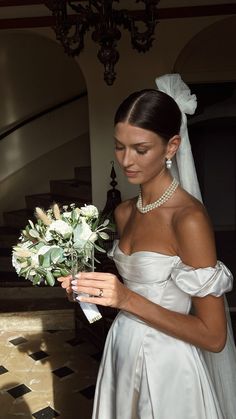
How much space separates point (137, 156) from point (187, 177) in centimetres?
40

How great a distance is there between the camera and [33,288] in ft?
17.0

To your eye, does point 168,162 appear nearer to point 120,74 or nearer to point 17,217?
point 120,74

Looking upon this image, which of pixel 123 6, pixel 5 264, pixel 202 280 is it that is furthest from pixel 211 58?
pixel 202 280

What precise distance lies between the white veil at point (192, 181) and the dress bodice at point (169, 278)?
1.25ft

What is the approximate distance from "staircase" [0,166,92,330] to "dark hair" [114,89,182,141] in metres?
3.52

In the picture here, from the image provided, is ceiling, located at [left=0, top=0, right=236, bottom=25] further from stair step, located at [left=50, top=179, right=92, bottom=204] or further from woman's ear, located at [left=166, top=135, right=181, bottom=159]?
woman's ear, located at [left=166, top=135, right=181, bottom=159]

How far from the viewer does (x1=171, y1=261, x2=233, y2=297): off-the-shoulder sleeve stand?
1.36 meters

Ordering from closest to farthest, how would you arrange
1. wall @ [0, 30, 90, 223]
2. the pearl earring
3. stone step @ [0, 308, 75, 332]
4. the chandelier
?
the pearl earring → the chandelier → stone step @ [0, 308, 75, 332] → wall @ [0, 30, 90, 223]

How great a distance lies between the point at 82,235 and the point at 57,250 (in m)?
0.10

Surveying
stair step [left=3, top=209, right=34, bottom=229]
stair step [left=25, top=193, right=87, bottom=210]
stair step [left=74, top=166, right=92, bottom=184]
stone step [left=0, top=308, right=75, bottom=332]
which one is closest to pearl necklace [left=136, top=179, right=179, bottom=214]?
stone step [left=0, top=308, right=75, bottom=332]

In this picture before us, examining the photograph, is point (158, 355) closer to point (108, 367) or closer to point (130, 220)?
point (108, 367)

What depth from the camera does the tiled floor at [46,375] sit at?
3.19 m

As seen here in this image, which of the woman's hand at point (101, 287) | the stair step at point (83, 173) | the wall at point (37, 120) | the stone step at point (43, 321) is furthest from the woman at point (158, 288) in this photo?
the wall at point (37, 120)

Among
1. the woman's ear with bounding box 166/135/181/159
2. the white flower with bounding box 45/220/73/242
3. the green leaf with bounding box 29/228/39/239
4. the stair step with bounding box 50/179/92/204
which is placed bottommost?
the stair step with bounding box 50/179/92/204
